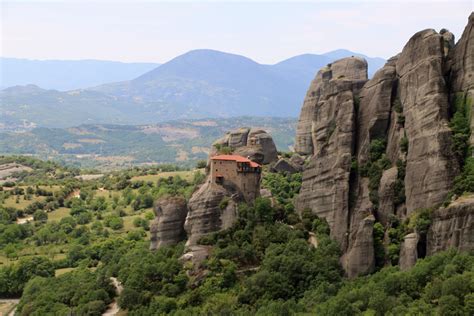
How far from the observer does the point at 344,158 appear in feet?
201

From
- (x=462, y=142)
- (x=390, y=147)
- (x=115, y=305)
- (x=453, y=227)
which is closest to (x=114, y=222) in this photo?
(x=115, y=305)

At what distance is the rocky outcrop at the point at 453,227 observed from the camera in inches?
1929

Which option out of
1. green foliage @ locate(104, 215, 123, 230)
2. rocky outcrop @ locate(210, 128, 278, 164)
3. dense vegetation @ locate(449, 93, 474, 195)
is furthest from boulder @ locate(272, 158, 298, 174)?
dense vegetation @ locate(449, 93, 474, 195)

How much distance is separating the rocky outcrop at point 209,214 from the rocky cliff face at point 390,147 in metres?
7.00

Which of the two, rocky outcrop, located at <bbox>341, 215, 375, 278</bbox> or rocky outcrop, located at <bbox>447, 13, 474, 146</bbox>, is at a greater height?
rocky outcrop, located at <bbox>447, 13, 474, 146</bbox>

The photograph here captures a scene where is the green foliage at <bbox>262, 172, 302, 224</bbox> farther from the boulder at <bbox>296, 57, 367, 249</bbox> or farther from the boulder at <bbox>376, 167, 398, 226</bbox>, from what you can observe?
the boulder at <bbox>376, 167, 398, 226</bbox>

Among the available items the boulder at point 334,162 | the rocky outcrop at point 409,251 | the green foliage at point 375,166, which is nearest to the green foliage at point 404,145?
the green foliage at point 375,166

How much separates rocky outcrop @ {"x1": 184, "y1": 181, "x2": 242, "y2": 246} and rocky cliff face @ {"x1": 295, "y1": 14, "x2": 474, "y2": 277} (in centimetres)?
700

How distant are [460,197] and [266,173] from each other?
4248 centimetres

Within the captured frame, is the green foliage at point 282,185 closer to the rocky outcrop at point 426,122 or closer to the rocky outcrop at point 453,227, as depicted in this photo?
the rocky outcrop at point 426,122

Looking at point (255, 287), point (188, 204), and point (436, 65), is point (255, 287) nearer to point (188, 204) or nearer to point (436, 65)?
point (188, 204)

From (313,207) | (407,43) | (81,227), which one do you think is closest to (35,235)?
(81,227)

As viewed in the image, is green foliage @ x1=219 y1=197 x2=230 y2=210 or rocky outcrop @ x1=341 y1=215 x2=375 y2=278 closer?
rocky outcrop @ x1=341 y1=215 x2=375 y2=278

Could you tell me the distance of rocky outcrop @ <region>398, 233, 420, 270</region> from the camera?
52.4m
